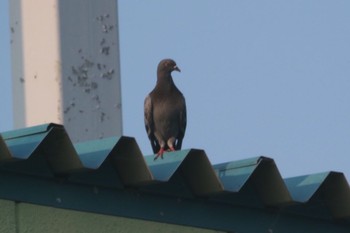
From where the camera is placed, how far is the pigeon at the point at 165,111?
11.4m

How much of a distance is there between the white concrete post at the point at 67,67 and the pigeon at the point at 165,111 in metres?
2.20

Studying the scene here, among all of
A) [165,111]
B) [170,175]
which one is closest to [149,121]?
[165,111]

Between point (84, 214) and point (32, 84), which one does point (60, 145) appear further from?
point (32, 84)

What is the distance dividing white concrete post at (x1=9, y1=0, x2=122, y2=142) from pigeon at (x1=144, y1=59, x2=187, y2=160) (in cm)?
220

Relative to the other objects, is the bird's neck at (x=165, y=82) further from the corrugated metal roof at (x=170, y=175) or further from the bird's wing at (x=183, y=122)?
the corrugated metal roof at (x=170, y=175)

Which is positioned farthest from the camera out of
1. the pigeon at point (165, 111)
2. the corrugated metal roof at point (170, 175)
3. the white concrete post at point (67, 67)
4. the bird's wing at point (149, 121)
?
the bird's wing at point (149, 121)

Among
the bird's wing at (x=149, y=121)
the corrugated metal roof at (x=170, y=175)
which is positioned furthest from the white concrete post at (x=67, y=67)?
the bird's wing at (x=149, y=121)

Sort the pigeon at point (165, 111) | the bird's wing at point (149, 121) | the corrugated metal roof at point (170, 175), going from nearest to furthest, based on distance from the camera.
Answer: the corrugated metal roof at point (170, 175)
the pigeon at point (165, 111)
the bird's wing at point (149, 121)

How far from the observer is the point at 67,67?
8.86m

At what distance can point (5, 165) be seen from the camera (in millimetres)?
6211

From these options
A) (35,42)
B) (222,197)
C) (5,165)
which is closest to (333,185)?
(222,197)

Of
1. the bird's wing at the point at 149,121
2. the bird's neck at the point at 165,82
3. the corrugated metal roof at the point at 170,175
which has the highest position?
the corrugated metal roof at the point at 170,175

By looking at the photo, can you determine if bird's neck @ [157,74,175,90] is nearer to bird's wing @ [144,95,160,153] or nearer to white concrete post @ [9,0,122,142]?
bird's wing @ [144,95,160,153]

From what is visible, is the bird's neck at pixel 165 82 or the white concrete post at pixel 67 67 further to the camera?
the bird's neck at pixel 165 82
